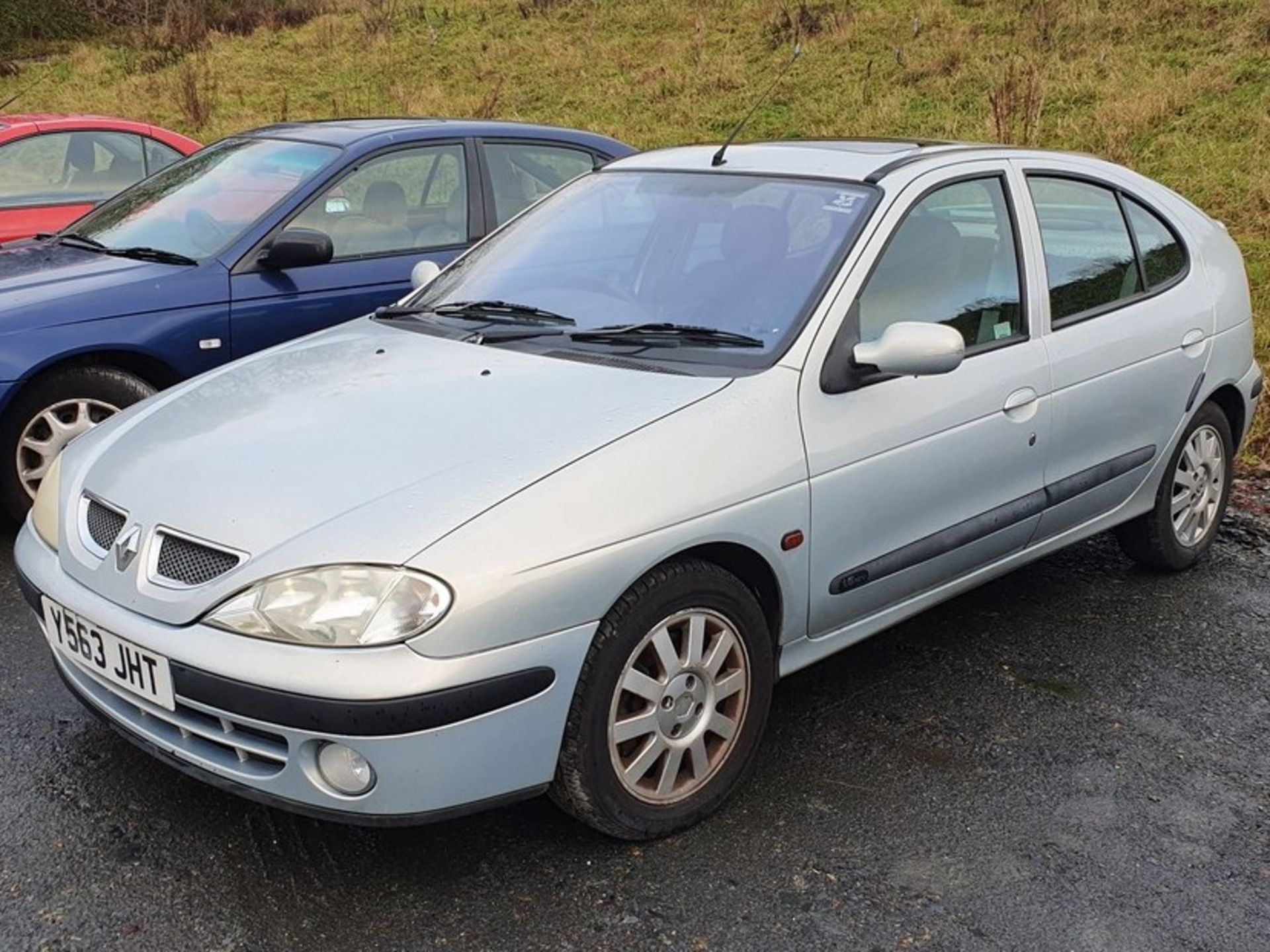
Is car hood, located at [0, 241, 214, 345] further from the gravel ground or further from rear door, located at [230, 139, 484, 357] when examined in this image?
the gravel ground

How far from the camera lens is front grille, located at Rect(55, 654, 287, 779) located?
2.56 meters

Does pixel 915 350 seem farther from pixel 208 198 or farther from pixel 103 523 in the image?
pixel 208 198

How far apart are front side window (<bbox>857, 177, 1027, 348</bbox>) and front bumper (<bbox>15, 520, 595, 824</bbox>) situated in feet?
4.62

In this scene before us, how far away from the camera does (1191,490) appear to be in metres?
4.67

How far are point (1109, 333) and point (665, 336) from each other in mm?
1593

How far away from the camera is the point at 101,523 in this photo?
9.71 feet

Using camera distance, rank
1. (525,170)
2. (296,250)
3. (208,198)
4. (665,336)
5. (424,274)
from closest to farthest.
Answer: (665,336)
(424,274)
(296,250)
(208,198)
(525,170)

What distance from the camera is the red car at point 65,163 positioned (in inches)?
300

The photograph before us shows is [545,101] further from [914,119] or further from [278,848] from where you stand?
[278,848]

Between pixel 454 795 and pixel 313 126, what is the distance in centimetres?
434

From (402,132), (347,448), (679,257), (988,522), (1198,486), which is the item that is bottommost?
(1198,486)

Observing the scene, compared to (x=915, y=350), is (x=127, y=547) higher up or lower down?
lower down

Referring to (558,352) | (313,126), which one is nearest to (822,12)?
(313,126)

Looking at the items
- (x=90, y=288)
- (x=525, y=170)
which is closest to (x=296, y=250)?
(x=90, y=288)
